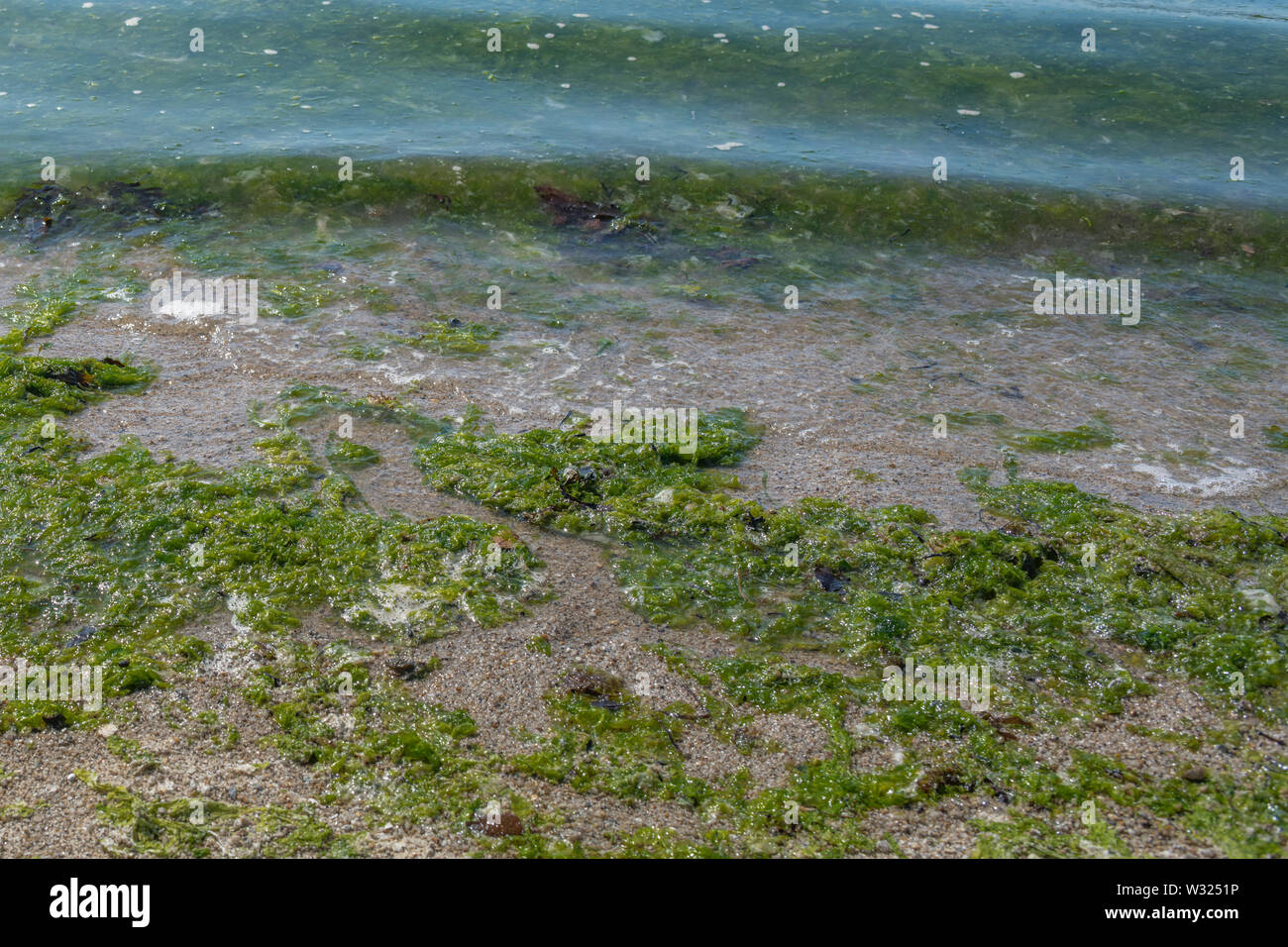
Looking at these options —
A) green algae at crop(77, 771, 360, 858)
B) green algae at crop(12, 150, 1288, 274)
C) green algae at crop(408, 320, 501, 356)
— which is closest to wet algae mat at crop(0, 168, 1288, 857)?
green algae at crop(77, 771, 360, 858)

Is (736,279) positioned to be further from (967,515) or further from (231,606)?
(231,606)

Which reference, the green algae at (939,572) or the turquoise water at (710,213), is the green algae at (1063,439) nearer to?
the turquoise water at (710,213)

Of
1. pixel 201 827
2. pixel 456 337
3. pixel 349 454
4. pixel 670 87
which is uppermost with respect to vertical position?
pixel 670 87

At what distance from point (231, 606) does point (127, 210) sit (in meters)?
6.03

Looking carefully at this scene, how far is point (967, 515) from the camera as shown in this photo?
203 inches

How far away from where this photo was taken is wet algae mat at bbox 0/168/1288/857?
341 centimetres

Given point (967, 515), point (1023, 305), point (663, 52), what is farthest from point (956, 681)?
point (663, 52)

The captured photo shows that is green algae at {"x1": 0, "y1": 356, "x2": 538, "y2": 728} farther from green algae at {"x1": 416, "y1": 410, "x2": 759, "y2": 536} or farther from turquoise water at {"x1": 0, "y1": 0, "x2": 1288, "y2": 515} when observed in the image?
turquoise water at {"x1": 0, "y1": 0, "x2": 1288, "y2": 515}

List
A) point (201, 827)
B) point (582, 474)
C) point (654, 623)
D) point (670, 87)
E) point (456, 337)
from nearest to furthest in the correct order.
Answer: point (201, 827)
point (654, 623)
point (582, 474)
point (456, 337)
point (670, 87)

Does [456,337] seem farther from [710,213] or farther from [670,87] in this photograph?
[670,87]

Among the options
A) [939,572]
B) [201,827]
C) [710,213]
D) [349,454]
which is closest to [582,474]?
[349,454]

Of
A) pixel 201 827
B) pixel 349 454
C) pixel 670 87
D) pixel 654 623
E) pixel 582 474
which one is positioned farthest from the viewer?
pixel 670 87

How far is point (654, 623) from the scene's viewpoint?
4.40 metres

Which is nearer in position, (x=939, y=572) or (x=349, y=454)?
(x=939, y=572)
